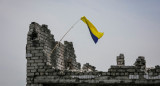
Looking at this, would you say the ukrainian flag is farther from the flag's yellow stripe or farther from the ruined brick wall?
the ruined brick wall

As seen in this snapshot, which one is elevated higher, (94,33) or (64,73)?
(94,33)

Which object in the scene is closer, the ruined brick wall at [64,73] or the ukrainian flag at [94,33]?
the ruined brick wall at [64,73]

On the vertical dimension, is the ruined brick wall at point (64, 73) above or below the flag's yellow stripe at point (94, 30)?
below

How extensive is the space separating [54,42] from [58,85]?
6.02 ft

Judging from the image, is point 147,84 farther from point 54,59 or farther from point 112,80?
point 54,59

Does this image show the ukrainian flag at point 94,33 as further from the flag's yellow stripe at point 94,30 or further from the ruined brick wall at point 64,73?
the ruined brick wall at point 64,73

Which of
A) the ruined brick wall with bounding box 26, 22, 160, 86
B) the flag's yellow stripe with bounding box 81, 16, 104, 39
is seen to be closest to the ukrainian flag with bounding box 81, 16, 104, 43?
the flag's yellow stripe with bounding box 81, 16, 104, 39

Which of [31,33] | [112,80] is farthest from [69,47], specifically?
[112,80]

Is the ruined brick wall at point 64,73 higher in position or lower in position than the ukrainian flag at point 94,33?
lower

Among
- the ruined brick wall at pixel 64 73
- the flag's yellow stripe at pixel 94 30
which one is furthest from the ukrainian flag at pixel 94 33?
the ruined brick wall at pixel 64 73

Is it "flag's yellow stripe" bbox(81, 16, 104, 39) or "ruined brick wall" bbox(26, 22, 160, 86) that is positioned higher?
"flag's yellow stripe" bbox(81, 16, 104, 39)

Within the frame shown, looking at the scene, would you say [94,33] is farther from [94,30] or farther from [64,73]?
[64,73]

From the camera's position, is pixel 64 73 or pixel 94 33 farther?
pixel 94 33

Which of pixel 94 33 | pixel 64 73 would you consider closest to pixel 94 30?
pixel 94 33
